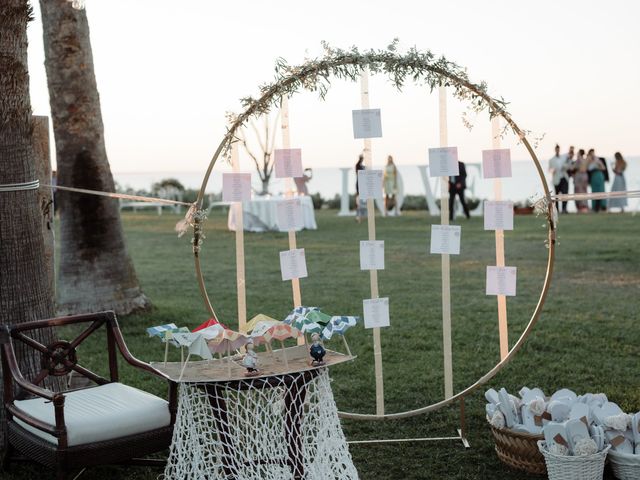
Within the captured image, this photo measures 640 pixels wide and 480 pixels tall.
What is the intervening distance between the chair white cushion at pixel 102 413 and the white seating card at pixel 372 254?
4.00ft

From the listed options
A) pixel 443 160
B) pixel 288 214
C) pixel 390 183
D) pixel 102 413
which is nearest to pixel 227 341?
pixel 102 413

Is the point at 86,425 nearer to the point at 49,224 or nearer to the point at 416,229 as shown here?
the point at 49,224

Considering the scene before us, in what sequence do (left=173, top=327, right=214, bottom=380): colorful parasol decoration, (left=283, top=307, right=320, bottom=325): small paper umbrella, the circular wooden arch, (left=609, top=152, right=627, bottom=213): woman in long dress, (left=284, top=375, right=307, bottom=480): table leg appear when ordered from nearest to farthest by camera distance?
(left=173, top=327, right=214, bottom=380): colorful parasol decoration
(left=284, top=375, right=307, bottom=480): table leg
(left=283, top=307, right=320, bottom=325): small paper umbrella
the circular wooden arch
(left=609, top=152, right=627, bottom=213): woman in long dress

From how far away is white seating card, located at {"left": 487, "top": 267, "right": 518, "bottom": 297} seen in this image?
13.7ft

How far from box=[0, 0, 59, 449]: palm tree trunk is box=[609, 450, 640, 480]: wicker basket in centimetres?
266

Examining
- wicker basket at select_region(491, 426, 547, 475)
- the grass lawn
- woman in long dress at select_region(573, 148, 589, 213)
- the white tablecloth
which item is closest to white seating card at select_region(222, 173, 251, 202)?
the grass lawn

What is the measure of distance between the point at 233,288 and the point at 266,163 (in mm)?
8767

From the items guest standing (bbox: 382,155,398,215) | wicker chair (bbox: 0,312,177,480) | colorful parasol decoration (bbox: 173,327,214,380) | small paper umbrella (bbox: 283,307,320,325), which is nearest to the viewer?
wicker chair (bbox: 0,312,177,480)

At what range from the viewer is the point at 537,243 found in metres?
13.1

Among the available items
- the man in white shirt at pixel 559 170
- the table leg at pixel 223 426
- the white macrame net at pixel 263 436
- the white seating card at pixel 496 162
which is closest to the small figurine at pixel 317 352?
the white macrame net at pixel 263 436

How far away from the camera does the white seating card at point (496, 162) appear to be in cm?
414

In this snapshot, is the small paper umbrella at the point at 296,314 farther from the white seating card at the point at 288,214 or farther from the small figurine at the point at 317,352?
the white seating card at the point at 288,214

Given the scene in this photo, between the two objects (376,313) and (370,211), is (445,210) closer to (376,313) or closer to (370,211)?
(370,211)

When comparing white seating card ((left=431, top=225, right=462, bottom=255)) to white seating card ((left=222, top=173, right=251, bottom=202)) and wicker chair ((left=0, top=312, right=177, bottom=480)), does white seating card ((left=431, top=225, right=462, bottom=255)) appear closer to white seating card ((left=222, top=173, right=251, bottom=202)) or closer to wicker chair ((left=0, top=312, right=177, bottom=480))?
white seating card ((left=222, top=173, right=251, bottom=202))
